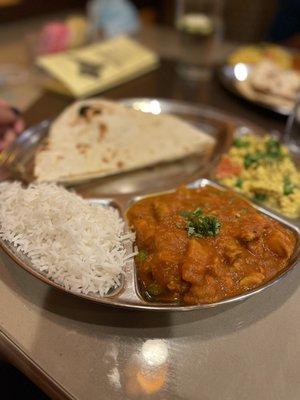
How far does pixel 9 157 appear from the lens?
2176 millimetres

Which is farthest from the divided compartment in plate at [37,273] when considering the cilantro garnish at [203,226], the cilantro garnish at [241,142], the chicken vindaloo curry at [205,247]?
the cilantro garnish at [241,142]

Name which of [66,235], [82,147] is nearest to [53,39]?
[82,147]

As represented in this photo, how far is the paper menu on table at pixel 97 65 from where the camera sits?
3008 mm

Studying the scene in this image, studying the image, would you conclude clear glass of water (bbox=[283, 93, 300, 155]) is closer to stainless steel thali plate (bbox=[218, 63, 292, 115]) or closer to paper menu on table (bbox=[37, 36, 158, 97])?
stainless steel thali plate (bbox=[218, 63, 292, 115])

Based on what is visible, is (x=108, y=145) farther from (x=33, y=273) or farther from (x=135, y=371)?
(x=135, y=371)

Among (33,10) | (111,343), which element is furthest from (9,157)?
(33,10)

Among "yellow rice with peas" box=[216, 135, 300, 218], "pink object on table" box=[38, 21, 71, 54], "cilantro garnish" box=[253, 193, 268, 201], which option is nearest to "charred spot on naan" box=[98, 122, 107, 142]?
"yellow rice with peas" box=[216, 135, 300, 218]

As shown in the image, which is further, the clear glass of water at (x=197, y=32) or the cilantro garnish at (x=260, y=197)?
the clear glass of water at (x=197, y=32)

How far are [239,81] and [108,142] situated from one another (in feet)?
4.59

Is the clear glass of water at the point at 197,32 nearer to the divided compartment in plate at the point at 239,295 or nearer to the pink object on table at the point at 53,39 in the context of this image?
the pink object on table at the point at 53,39

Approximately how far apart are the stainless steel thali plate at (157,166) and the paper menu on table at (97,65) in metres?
0.46

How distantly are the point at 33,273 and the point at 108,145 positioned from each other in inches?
39.7

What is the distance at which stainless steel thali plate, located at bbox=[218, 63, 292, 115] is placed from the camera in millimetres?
2813

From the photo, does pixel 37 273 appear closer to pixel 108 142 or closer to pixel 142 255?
pixel 142 255
